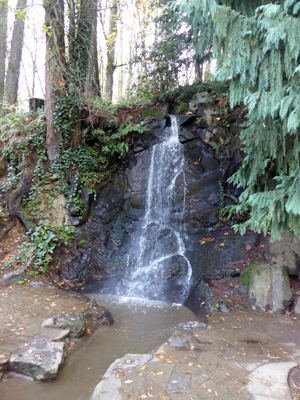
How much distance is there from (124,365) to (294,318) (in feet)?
11.3

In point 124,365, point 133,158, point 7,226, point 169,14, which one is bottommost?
point 124,365

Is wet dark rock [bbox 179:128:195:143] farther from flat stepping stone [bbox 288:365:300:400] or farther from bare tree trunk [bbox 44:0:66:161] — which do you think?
flat stepping stone [bbox 288:365:300:400]

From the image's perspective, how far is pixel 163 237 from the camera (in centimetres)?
793

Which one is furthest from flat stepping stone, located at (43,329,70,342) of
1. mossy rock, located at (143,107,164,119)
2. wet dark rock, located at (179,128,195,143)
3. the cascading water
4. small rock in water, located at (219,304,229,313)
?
mossy rock, located at (143,107,164,119)

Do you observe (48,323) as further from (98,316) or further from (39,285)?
(39,285)

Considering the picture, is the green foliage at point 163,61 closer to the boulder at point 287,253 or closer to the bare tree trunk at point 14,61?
the bare tree trunk at point 14,61

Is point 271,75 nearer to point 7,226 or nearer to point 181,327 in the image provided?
point 181,327

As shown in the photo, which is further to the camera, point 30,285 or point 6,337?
point 30,285

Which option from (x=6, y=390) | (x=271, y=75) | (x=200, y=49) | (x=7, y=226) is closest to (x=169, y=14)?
(x=200, y=49)

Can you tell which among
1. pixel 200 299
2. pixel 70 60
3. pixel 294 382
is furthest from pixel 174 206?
pixel 70 60

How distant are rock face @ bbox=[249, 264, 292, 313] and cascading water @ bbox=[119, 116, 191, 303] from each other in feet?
5.68

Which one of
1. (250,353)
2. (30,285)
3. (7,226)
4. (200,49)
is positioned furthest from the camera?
(7,226)

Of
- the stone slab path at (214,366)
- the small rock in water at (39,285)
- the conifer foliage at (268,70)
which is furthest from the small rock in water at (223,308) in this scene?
the small rock in water at (39,285)

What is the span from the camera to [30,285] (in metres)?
6.51
